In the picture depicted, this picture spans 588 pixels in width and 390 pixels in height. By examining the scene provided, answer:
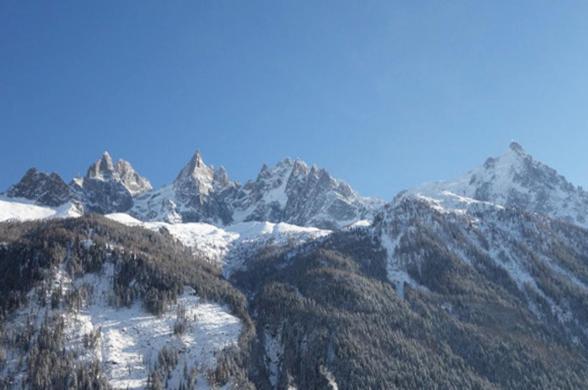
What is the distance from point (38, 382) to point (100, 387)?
2050 centimetres

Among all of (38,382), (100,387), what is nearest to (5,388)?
(38,382)

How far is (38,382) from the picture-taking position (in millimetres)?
195250

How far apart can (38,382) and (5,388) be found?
10.2 meters

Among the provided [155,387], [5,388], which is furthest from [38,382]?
[155,387]

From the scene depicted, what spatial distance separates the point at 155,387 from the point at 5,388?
158ft

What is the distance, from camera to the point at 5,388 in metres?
193

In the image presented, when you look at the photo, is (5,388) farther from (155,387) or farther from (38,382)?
(155,387)

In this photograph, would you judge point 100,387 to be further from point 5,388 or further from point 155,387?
point 5,388

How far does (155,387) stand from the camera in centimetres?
19850

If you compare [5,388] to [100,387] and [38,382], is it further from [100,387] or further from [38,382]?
[100,387]

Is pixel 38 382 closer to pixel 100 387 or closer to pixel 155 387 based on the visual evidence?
pixel 100 387

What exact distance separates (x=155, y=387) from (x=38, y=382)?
126ft

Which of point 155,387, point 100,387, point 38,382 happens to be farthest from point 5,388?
point 155,387

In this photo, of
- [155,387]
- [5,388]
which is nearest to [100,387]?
[155,387]
